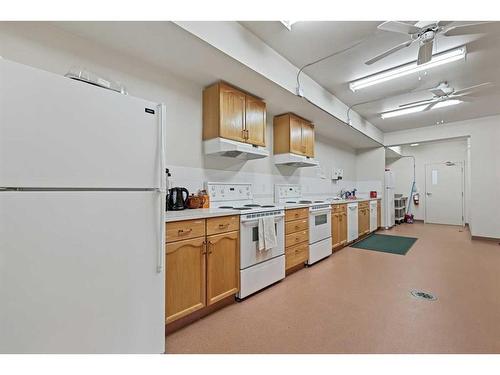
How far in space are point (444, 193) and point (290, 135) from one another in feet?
21.1

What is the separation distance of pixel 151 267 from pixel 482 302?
298 cm

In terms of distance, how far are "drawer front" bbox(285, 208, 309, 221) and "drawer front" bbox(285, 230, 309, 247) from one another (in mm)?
205

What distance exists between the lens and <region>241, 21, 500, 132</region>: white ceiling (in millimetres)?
2262

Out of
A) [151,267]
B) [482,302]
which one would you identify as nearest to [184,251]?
[151,267]

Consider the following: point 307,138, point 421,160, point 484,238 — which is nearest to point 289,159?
point 307,138

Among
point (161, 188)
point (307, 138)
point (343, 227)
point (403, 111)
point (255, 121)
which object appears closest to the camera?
point (161, 188)

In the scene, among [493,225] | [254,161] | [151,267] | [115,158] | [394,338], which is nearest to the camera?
[115,158]

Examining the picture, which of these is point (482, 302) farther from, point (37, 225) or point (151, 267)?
point (37, 225)

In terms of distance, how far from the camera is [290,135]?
11.6 ft

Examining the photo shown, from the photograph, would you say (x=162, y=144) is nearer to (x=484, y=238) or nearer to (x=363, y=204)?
(x=363, y=204)

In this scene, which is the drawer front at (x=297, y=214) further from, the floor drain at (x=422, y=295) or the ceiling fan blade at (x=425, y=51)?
the ceiling fan blade at (x=425, y=51)

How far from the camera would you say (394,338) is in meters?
1.68
